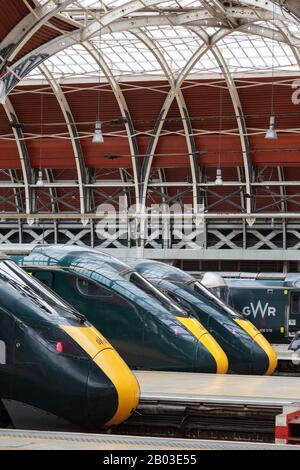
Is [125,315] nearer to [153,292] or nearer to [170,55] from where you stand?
[153,292]

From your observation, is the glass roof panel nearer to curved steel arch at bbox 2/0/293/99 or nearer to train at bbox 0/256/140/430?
curved steel arch at bbox 2/0/293/99

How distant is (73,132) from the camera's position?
52656 millimetres

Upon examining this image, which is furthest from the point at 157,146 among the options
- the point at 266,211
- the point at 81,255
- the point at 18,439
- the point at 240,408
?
the point at 18,439

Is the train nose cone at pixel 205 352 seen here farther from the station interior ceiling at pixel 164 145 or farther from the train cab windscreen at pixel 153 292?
the station interior ceiling at pixel 164 145

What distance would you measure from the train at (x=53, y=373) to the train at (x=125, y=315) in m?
5.20

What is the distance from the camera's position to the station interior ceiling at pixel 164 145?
47938 millimetres

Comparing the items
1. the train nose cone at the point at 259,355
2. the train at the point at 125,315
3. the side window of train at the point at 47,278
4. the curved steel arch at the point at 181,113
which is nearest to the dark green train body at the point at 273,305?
the train nose cone at the point at 259,355

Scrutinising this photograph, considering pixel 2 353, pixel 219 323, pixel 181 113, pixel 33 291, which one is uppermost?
pixel 181 113

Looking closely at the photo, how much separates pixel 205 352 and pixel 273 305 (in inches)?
624

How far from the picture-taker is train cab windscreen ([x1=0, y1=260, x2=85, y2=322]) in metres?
13.9

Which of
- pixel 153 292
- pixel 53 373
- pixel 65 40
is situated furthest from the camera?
pixel 65 40

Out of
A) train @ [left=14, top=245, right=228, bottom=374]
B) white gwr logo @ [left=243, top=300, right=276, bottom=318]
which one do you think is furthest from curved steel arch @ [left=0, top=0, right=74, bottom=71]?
train @ [left=14, top=245, right=228, bottom=374]

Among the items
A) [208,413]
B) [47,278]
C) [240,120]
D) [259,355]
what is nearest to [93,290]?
[47,278]
